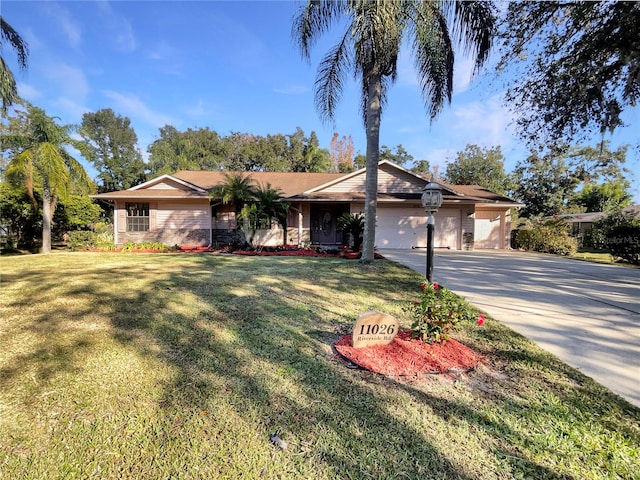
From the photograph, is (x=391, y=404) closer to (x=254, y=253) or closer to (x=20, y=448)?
(x=20, y=448)

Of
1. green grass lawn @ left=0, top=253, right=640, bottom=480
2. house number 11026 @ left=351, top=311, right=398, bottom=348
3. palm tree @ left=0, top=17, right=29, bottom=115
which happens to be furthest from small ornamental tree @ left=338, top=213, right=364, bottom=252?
palm tree @ left=0, top=17, right=29, bottom=115

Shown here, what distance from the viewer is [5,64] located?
9781 mm

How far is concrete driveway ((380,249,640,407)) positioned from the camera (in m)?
3.12

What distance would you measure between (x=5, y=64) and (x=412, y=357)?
48.8 ft

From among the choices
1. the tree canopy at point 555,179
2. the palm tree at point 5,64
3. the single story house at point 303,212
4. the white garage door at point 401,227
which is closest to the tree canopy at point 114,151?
the single story house at point 303,212

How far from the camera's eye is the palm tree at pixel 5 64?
9.62 meters

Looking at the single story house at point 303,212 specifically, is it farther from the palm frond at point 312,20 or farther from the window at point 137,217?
the palm frond at point 312,20

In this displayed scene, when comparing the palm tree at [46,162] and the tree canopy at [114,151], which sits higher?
the tree canopy at [114,151]

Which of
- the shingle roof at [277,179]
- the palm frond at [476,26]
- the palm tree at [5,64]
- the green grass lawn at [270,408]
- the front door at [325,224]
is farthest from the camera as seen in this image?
the shingle roof at [277,179]

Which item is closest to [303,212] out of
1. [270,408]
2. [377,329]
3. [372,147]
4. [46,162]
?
[372,147]

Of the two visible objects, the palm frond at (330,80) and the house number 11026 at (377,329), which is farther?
the palm frond at (330,80)

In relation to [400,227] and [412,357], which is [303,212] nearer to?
[400,227]

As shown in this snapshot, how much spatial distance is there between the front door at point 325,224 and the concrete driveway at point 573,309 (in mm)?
8692

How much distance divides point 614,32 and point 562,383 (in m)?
7.16
